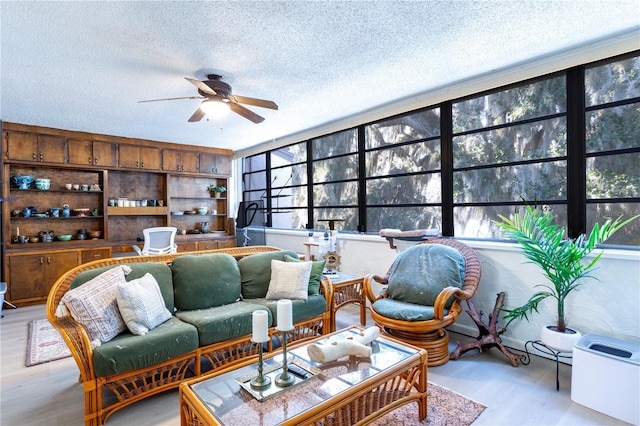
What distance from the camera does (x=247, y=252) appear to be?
346cm

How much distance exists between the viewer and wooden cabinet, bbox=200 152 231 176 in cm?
655

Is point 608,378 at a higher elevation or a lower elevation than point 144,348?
lower

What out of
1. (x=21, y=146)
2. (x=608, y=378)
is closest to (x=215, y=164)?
(x=21, y=146)

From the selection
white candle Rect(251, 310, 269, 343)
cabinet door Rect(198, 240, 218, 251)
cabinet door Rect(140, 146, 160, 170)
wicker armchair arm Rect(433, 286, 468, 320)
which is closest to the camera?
white candle Rect(251, 310, 269, 343)

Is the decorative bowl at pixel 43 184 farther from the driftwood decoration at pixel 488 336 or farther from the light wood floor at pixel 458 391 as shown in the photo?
the driftwood decoration at pixel 488 336

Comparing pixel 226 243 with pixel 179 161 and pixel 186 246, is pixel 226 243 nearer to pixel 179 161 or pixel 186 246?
pixel 186 246

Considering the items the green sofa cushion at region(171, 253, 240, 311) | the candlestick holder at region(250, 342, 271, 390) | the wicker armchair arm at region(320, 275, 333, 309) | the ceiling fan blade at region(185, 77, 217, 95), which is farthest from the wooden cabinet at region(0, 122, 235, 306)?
the candlestick holder at region(250, 342, 271, 390)

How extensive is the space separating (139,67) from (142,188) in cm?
372

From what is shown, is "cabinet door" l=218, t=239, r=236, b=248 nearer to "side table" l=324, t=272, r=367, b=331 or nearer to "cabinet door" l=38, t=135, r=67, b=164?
"cabinet door" l=38, t=135, r=67, b=164

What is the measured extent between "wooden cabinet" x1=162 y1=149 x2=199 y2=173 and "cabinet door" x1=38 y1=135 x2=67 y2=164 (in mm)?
1474

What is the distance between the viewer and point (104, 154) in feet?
17.7

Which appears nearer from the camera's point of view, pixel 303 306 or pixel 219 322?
pixel 219 322

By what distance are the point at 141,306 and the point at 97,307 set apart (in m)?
0.26

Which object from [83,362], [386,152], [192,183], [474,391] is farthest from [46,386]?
[192,183]
